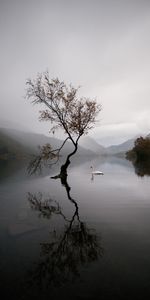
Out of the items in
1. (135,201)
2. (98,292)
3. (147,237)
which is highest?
(135,201)

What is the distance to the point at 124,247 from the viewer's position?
8672 mm

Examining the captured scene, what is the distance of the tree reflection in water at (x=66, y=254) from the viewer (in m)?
6.67

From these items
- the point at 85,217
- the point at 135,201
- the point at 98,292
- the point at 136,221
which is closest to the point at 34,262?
the point at 98,292

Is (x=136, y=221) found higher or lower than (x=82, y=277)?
higher

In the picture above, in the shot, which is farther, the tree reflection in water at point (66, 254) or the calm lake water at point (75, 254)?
the tree reflection in water at point (66, 254)

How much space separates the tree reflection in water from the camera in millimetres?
6666

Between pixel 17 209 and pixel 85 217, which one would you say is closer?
pixel 85 217

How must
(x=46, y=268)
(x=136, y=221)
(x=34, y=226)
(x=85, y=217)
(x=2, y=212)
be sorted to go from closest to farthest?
(x=46, y=268)
(x=34, y=226)
(x=136, y=221)
(x=85, y=217)
(x=2, y=212)

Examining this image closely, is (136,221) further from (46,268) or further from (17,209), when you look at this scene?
(17,209)

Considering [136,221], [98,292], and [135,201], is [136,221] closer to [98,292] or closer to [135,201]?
[135,201]

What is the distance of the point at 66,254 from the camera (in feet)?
26.8

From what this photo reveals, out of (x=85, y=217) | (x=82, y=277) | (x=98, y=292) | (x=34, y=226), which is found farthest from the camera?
(x=85, y=217)

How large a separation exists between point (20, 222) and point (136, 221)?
7474mm

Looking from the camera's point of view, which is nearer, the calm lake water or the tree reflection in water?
the calm lake water
